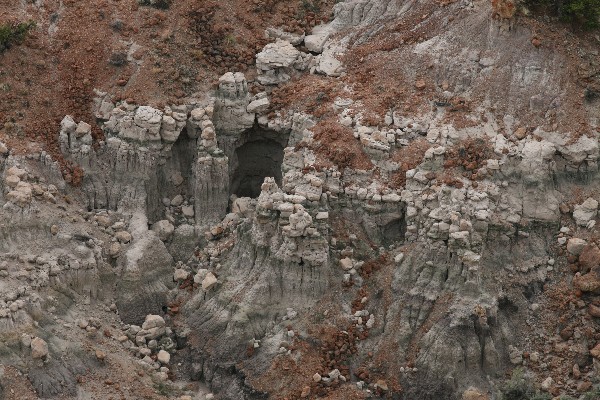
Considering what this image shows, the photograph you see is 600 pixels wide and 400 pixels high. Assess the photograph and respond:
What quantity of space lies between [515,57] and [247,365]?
1719cm

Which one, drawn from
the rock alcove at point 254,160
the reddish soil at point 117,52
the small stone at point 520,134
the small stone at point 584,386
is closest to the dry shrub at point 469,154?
the small stone at point 520,134

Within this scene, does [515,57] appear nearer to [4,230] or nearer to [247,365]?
[247,365]

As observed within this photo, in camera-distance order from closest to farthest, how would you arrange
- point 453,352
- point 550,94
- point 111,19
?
point 453,352, point 550,94, point 111,19

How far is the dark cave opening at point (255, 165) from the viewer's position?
190 ft

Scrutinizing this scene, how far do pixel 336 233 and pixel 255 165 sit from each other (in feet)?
24.2

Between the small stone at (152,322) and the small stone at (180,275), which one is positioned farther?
the small stone at (180,275)

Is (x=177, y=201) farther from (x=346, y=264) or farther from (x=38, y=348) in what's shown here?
(x=38, y=348)

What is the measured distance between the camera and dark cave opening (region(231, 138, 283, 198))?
5788cm

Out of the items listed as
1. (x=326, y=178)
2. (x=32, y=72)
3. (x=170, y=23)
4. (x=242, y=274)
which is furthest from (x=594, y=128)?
(x=32, y=72)

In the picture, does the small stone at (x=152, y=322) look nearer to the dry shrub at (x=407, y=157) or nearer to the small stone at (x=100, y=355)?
the small stone at (x=100, y=355)

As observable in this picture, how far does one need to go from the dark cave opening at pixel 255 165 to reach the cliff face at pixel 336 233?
2.48 ft

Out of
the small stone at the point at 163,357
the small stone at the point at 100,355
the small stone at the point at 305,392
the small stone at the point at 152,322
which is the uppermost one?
the small stone at the point at 152,322

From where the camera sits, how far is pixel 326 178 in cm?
5300

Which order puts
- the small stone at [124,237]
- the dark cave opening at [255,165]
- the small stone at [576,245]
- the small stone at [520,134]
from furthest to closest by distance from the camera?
1. the dark cave opening at [255,165]
2. the small stone at [124,237]
3. the small stone at [520,134]
4. the small stone at [576,245]
